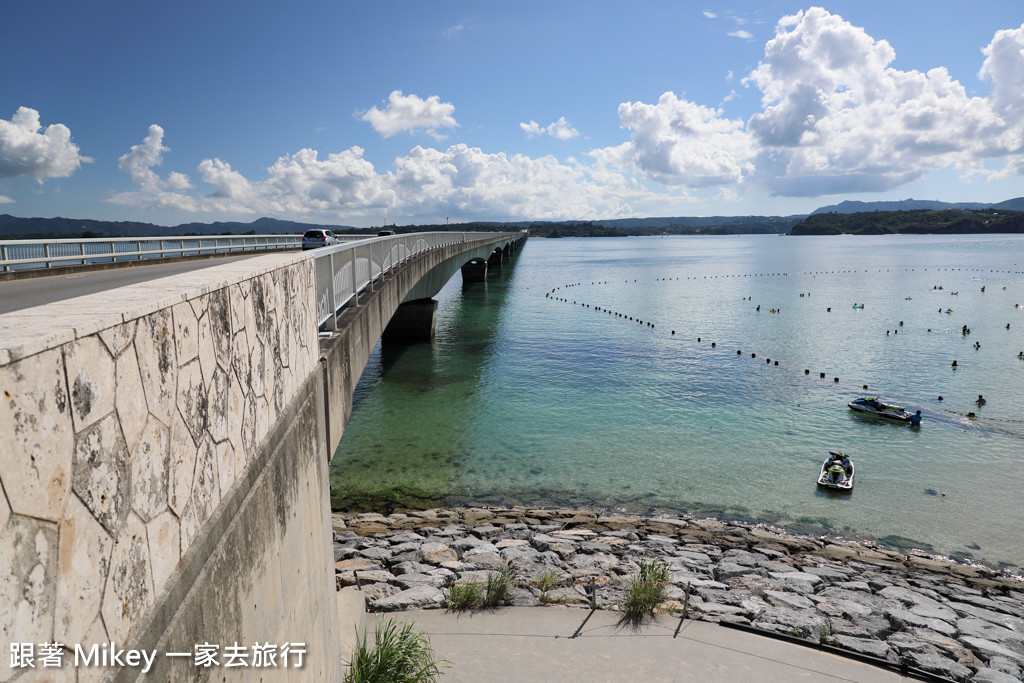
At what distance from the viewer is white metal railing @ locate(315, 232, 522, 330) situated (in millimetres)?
9672

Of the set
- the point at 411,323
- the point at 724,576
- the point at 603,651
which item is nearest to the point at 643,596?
the point at 603,651

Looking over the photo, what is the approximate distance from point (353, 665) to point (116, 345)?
6480 millimetres

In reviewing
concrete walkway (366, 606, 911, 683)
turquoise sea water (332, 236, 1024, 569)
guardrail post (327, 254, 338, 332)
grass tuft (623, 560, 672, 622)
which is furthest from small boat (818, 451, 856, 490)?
guardrail post (327, 254, 338, 332)

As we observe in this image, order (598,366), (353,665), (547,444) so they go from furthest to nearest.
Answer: (598,366) → (547,444) → (353,665)

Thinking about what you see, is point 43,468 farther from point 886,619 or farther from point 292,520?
point 886,619

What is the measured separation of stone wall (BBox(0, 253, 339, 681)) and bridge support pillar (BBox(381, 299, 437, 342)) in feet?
110

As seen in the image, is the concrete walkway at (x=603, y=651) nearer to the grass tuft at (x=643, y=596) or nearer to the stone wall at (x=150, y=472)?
the grass tuft at (x=643, y=596)

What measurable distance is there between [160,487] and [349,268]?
10211mm

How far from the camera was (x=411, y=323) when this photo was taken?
127ft

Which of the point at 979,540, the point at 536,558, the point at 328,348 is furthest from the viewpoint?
the point at 979,540

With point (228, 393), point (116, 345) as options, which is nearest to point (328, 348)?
point (228, 393)

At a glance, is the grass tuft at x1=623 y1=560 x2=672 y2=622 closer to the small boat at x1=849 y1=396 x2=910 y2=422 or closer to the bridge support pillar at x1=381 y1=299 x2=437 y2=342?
the small boat at x1=849 y1=396 x2=910 y2=422

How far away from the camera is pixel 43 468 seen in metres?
1.99

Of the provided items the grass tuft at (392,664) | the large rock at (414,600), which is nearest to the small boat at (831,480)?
the large rock at (414,600)
